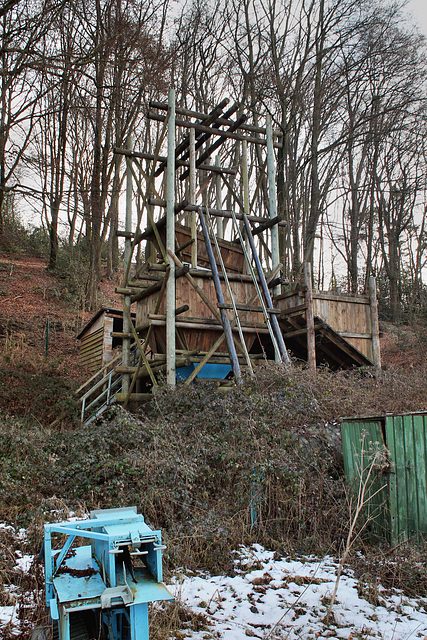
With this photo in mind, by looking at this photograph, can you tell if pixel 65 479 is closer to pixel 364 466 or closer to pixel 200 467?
pixel 200 467

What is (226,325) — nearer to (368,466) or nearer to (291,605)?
(368,466)

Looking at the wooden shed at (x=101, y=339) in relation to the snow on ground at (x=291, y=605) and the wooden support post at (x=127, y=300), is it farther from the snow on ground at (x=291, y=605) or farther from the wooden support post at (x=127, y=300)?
the snow on ground at (x=291, y=605)

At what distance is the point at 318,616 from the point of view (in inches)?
176

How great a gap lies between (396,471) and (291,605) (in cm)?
198

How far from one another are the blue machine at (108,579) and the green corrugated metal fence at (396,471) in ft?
8.74

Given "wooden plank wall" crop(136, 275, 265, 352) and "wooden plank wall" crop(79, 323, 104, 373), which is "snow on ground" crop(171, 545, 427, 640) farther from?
"wooden plank wall" crop(79, 323, 104, 373)

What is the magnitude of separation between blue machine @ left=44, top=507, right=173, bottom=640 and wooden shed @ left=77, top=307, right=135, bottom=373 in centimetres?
1358

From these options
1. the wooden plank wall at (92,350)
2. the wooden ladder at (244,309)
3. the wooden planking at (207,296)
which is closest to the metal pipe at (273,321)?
the wooden ladder at (244,309)

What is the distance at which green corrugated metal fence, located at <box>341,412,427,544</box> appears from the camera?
5.58m

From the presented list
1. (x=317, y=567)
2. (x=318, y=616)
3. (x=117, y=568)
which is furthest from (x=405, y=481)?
(x=117, y=568)

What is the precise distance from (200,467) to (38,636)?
3189 mm

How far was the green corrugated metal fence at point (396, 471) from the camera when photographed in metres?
5.58

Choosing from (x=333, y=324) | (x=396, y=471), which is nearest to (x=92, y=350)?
(x=333, y=324)

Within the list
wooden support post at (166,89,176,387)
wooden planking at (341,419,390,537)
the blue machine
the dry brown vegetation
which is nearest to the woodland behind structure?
wooden support post at (166,89,176,387)
